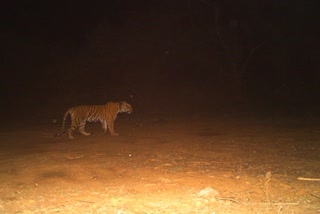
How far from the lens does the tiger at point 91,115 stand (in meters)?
11.2

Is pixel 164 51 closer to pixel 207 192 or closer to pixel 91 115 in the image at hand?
pixel 91 115

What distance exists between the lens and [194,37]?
83.7 ft

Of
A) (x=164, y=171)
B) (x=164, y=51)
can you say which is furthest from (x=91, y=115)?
(x=164, y=51)

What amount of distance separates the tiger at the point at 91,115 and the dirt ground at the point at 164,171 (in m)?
0.27

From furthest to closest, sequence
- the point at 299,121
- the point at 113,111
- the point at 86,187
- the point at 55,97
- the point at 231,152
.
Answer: the point at 55,97
the point at 299,121
the point at 113,111
the point at 231,152
the point at 86,187

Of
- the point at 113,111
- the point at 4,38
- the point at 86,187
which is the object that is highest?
the point at 4,38

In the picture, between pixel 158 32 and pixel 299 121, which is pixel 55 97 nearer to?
pixel 158 32

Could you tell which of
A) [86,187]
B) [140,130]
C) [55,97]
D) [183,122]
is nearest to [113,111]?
[140,130]

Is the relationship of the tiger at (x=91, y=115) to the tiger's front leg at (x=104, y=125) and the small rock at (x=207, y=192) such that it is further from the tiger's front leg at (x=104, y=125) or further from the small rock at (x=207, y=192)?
the small rock at (x=207, y=192)

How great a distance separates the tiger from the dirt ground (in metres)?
0.27

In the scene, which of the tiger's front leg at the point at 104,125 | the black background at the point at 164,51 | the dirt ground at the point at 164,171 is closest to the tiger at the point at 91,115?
the tiger's front leg at the point at 104,125

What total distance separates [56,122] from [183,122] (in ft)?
13.7

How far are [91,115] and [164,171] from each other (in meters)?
4.93

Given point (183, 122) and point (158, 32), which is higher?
point (158, 32)
